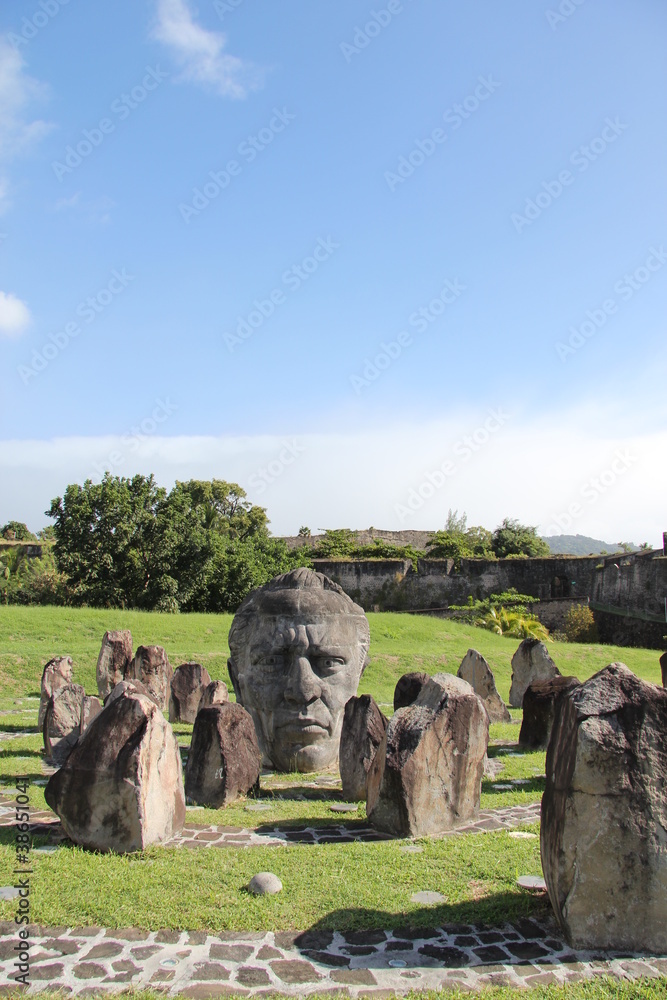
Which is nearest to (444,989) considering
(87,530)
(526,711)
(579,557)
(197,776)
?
(197,776)

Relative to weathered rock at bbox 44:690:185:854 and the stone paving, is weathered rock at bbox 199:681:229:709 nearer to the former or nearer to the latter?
weathered rock at bbox 44:690:185:854

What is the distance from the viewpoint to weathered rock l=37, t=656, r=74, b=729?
11.8 meters

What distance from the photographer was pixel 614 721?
429 cm

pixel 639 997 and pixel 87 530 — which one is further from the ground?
pixel 87 530

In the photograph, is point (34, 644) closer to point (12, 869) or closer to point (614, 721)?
point (12, 869)

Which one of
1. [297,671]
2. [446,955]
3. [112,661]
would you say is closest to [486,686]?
[297,671]

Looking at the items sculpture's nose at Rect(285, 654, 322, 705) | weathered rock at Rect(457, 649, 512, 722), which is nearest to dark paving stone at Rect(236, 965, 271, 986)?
sculpture's nose at Rect(285, 654, 322, 705)

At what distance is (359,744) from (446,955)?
3898 millimetres

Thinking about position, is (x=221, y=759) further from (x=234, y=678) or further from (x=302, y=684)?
(x=234, y=678)

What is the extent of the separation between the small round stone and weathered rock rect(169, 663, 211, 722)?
8491mm

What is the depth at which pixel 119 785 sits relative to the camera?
18.6 ft

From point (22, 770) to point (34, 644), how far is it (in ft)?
37.4

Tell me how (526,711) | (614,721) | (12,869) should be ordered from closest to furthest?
(614,721)
(12,869)
(526,711)

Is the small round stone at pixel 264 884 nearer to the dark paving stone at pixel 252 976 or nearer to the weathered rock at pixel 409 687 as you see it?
the dark paving stone at pixel 252 976
